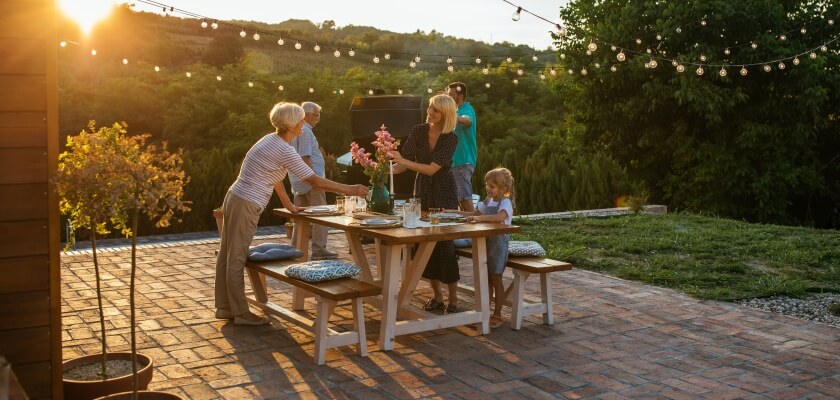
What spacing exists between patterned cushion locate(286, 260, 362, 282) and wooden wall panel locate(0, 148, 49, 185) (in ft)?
6.14

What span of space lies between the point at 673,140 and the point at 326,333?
1488 centimetres

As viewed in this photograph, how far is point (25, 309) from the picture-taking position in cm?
335

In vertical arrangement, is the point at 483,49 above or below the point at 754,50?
above

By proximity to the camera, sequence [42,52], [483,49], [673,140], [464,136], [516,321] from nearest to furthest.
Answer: [42,52] < [516,321] < [464,136] < [673,140] < [483,49]

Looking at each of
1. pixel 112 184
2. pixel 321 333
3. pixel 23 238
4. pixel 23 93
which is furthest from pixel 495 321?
pixel 23 93

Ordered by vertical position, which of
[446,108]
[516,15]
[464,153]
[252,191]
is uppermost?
[516,15]

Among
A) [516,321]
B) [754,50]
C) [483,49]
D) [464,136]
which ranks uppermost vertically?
[483,49]

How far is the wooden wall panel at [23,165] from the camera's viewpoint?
326 cm

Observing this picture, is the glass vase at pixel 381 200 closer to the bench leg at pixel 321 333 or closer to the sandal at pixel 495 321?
the sandal at pixel 495 321

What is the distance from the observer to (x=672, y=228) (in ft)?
34.0

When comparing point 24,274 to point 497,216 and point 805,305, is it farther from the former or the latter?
point 805,305

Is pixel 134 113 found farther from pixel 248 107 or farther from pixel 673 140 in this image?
pixel 673 140

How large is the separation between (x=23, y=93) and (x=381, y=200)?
2.78 m

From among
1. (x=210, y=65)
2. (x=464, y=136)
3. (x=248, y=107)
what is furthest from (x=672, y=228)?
(x=210, y=65)
